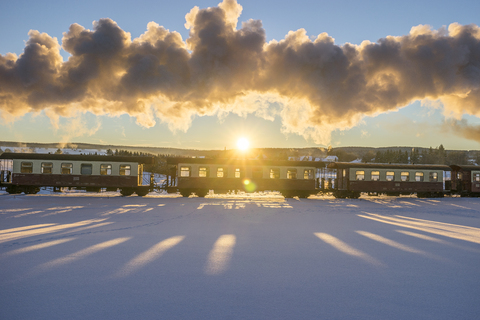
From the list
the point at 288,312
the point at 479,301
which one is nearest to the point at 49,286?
the point at 288,312

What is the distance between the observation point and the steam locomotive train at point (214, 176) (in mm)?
24562

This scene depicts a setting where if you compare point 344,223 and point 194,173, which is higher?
point 194,173

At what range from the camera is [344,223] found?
40.7ft

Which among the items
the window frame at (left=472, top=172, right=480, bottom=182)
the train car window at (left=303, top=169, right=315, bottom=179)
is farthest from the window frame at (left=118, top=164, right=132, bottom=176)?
the window frame at (left=472, top=172, right=480, bottom=182)

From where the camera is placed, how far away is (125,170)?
2514 cm

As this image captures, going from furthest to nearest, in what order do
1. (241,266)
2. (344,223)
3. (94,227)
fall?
(344,223)
(94,227)
(241,266)

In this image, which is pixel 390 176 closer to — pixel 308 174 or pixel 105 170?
pixel 308 174

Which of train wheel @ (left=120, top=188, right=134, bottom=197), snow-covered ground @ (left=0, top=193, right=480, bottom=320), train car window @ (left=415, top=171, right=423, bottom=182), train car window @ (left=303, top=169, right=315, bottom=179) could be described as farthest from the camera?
train car window @ (left=415, top=171, right=423, bottom=182)

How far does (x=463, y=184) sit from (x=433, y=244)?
2771cm

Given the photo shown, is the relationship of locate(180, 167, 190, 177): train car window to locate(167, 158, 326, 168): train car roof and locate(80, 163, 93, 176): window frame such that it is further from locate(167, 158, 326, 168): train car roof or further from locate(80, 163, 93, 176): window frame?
locate(80, 163, 93, 176): window frame

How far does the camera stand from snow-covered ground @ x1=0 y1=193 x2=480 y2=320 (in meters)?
4.16

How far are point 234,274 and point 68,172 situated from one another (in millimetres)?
24701

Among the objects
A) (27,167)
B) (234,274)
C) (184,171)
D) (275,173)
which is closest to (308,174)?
(275,173)

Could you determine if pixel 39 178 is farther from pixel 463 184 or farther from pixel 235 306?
pixel 463 184
